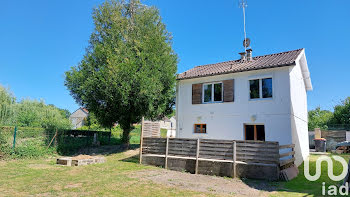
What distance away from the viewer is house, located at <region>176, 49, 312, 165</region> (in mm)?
11938

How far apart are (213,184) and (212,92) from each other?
Answer: 8109 mm

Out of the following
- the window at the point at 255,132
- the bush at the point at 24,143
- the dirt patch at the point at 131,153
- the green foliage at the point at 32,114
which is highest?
the green foliage at the point at 32,114

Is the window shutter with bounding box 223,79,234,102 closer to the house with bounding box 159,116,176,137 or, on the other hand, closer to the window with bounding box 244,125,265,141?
the window with bounding box 244,125,265,141

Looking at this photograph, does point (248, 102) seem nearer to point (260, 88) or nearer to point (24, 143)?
point (260, 88)

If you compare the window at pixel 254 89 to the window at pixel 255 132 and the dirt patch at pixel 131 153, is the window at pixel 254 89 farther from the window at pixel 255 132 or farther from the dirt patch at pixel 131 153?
the dirt patch at pixel 131 153

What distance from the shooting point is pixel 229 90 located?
14.0m

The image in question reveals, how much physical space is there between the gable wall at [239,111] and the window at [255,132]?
347 mm

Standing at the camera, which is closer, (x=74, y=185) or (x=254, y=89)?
(x=74, y=185)

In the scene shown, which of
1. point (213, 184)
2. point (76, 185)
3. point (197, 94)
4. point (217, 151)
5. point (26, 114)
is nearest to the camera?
point (76, 185)

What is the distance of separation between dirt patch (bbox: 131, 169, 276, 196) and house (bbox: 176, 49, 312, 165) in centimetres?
504

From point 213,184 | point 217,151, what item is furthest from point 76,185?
point 217,151

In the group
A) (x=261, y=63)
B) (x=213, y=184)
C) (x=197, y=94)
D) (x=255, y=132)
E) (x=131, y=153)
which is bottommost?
(x=131, y=153)

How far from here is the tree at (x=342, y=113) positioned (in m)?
34.0

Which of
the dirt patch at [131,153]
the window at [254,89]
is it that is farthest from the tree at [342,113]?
the dirt patch at [131,153]
